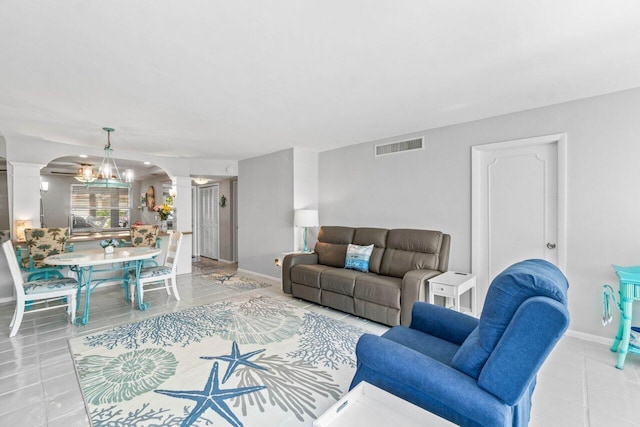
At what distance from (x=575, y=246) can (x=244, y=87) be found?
12.0 feet

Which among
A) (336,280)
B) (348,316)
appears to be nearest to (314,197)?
(336,280)

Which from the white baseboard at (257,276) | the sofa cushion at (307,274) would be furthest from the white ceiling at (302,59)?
the white baseboard at (257,276)

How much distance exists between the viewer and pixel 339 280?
3.79m

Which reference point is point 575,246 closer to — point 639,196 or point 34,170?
point 639,196

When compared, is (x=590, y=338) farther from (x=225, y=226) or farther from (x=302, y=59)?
(x=225, y=226)

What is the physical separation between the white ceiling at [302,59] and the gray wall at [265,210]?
1.76 metres

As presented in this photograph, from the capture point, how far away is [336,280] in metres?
3.82

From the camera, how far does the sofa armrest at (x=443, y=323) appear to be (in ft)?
6.77

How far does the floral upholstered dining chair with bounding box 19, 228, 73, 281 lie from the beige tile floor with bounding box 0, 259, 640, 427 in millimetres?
787

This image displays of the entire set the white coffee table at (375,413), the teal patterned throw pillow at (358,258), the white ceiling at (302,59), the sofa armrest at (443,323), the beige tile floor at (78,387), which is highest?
the white ceiling at (302,59)

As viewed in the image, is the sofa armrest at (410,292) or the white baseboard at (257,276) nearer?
the sofa armrest at (410,292)

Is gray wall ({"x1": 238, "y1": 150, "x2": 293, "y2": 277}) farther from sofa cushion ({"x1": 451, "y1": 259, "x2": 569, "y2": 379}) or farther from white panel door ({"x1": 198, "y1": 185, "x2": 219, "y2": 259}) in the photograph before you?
sofa cushion ({"x1": 451, "y1": 259, "x2": 569, "y2": 379})

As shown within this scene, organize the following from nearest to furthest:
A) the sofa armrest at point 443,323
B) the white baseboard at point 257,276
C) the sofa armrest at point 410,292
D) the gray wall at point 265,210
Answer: the sofa armrest at point 443,323 → the sofa armrest at point 410,292 → the gray wall at point 265,210 → the white baseboard at point 257,276

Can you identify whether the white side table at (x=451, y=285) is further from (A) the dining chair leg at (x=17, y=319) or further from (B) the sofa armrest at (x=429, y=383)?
(A) the dining chair leg at (x=17, y=319)
